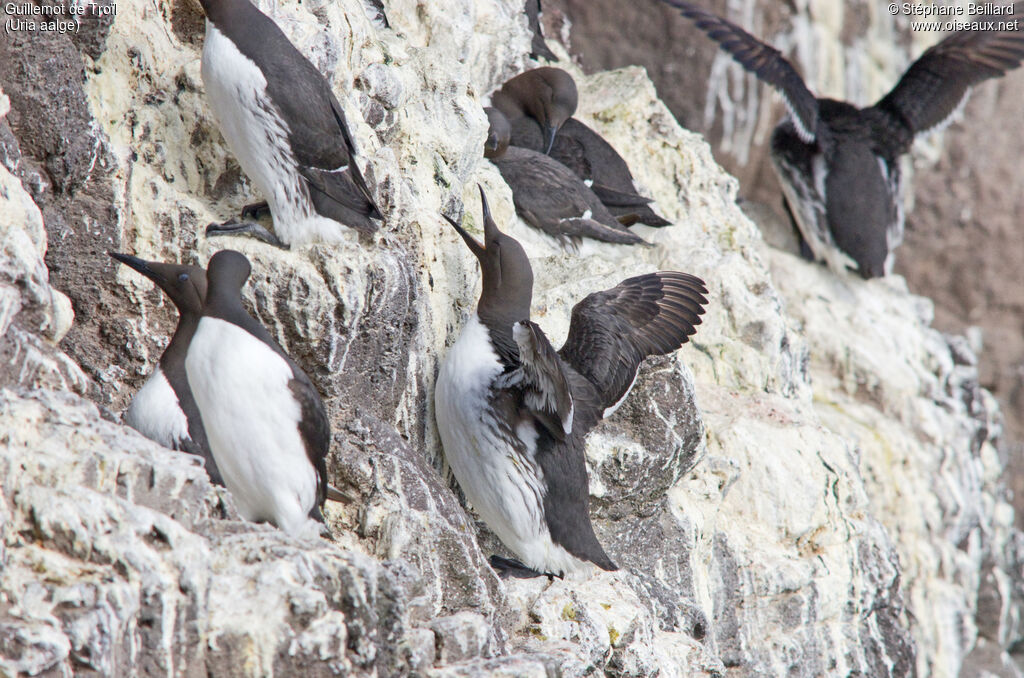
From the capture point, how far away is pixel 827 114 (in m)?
7.91

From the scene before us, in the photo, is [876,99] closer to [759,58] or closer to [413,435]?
[759,58]

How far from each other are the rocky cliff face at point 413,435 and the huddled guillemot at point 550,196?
0.45 ft

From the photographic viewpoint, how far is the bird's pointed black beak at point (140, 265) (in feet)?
11.7

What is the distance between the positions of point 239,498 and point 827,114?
5.60 meters

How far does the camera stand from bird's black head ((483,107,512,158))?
5746 mm

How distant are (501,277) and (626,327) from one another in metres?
0.51

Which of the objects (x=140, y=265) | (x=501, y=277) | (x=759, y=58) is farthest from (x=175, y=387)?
(x=759, y=58)

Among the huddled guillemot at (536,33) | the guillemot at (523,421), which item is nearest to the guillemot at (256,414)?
the guillemot at (523,421)

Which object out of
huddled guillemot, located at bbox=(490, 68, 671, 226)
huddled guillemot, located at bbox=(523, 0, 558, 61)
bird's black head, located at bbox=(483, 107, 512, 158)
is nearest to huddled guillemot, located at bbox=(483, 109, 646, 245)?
bird's black head, located at bbox=(483, 107, 512, 158)

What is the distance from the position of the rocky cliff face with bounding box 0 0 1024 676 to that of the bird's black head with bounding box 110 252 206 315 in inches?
9.4

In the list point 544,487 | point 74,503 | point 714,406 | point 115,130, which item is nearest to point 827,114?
point 714,406

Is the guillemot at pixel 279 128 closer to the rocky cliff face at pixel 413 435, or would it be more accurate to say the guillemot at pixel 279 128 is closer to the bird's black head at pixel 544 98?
the rocky cliff face at pixel 413 435

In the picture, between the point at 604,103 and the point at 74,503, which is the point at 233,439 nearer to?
the point at 74,503

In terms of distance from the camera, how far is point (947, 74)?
25.6 feet
